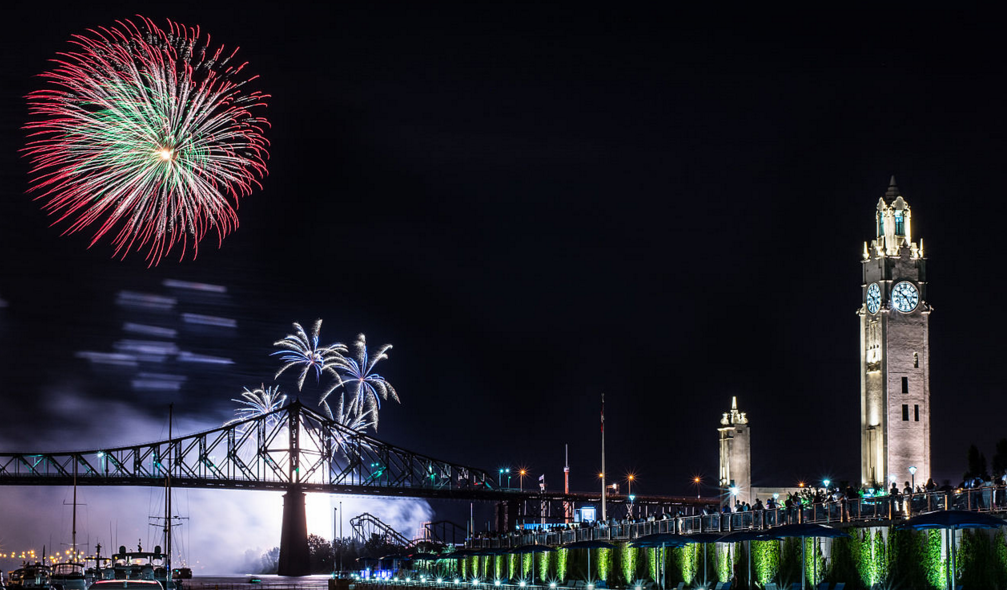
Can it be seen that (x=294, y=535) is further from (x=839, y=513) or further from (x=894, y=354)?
(x=839, y=513)

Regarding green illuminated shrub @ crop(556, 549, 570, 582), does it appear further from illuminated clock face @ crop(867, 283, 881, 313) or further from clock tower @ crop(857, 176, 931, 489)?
illuminated clock face @ crop(867, 283, 881, 313)

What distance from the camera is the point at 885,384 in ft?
294

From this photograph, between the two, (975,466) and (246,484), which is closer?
(975,466)

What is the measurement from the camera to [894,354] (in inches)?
3536

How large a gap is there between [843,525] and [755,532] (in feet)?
9.92

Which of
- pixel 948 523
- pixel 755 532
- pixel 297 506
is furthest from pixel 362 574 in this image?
pixel 948 523

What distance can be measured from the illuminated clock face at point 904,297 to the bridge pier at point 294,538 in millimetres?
106853

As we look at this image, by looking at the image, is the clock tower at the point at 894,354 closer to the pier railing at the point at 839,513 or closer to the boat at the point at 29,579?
the pier railing at the point at 839,513

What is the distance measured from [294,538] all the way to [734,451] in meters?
71.0

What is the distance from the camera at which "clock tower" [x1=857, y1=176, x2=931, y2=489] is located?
88.5m

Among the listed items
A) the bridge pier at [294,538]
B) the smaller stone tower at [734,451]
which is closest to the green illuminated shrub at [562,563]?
the smaller stone tower at [734,451]

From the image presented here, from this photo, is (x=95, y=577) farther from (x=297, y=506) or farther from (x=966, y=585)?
(x=297, y=506)

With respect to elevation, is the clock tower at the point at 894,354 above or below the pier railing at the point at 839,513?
above

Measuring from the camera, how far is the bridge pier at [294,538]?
581 feet
